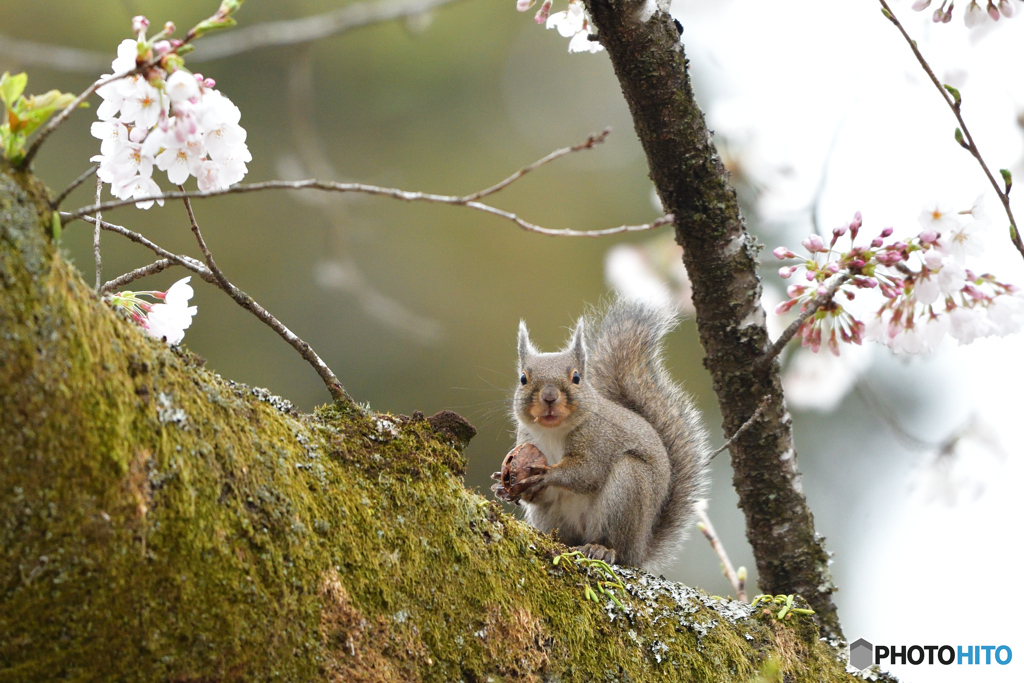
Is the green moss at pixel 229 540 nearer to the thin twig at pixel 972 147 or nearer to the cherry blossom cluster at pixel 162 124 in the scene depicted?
the cherry blossom cluster at pixel 162 124

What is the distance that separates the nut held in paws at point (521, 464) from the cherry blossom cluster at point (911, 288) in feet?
2.22

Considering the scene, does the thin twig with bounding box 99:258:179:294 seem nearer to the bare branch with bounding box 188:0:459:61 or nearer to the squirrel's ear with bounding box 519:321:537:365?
the bare branch with bounding box 188:0:459:61

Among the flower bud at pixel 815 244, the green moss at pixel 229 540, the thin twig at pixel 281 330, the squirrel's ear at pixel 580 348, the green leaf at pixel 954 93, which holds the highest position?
the squirrel's ear at pixel 580 348

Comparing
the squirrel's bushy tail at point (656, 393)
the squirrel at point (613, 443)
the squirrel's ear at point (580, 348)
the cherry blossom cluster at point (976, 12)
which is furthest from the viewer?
the squirrel's ear at point (580, 348)

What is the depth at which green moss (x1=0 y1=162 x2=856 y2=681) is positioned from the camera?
799mm

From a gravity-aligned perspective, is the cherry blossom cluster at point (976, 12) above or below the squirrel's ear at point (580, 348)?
above

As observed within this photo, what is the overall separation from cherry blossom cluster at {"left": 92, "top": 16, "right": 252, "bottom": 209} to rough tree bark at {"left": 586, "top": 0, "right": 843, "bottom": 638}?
0.81 m

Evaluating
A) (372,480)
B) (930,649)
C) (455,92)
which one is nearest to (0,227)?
(372,480)

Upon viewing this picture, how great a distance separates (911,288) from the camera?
5.25 feet

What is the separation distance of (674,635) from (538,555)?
275mm

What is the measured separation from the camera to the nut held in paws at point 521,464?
1919 millimetres

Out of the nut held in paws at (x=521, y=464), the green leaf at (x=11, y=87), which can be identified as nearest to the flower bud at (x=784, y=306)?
the nut held in paws at (x=521, y=464)

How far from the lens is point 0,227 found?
806 millimetres

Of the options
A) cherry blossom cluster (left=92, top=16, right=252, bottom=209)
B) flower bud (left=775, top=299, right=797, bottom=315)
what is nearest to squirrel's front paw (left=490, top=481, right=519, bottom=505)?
flower bud (left=775, top=299, right=797, bottom=315)
